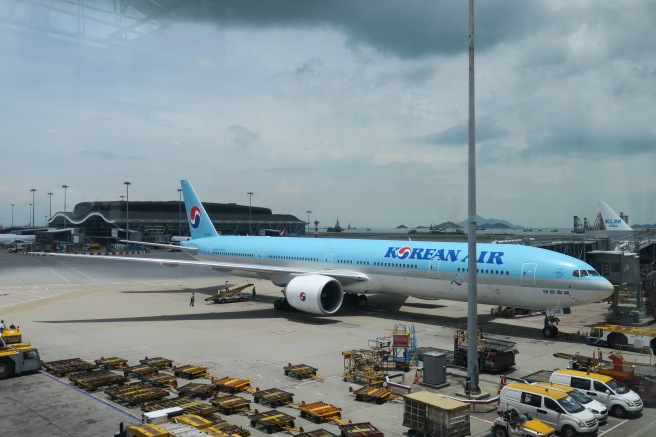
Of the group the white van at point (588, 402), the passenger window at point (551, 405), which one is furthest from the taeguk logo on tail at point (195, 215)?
the passenger window at point (551, 405)

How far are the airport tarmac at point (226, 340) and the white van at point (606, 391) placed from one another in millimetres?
343

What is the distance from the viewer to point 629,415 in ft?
45.9

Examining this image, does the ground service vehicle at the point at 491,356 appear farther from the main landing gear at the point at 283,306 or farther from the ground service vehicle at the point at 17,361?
the ground service vehicle at the point at 17,361

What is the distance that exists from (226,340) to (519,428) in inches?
579

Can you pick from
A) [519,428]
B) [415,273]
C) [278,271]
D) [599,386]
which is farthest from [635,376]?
[278,271]

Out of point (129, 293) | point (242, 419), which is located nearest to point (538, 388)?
point (242, 419)

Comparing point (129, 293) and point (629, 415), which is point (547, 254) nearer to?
point (629, 415)

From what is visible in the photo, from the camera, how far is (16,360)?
690 inches

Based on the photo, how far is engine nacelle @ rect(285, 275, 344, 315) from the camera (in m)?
27.8

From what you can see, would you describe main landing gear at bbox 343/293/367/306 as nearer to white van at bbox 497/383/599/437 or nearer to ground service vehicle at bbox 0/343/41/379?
ground service vehicle at bbox 0/343/41/379

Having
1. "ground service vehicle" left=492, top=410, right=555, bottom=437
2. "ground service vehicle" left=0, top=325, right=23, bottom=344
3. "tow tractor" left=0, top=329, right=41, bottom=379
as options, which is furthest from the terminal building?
"ground service vehicle" left=492, top=410, right=555, bottom=437

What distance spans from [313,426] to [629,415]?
8615mm

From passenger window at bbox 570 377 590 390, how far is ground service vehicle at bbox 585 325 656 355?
26.7ft

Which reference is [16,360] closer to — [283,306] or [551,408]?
[283,306]
